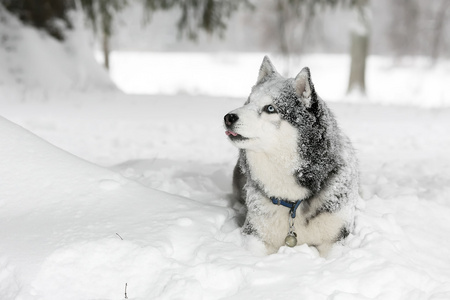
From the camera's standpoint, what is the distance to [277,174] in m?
2.79

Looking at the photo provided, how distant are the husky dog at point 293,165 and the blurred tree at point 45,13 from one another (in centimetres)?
857

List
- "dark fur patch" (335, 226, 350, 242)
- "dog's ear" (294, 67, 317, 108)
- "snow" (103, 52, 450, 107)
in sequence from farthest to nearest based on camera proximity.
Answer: "snow" (103, 52, 450, 107)
"dark fur patch" (335, 226, 350, 242)
"dog's ear" (294, 67, 317, 108)

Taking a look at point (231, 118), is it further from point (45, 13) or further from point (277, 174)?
point (45, 13)

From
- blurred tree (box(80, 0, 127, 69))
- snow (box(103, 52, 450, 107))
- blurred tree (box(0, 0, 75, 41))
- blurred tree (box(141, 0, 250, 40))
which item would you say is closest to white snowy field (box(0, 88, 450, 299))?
blurred tree (box(141, 0, 250, 40))

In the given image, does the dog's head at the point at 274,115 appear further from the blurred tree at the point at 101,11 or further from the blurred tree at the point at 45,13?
the blurred tree at the point at 45,13

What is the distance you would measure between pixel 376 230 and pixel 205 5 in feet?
27.1

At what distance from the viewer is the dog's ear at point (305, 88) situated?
9.09 ft

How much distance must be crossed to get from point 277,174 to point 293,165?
0.12 meters

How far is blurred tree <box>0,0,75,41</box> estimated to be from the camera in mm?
9742

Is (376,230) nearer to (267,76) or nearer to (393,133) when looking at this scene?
(267,76)

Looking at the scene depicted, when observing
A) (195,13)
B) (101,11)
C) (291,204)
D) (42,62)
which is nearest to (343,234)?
(291,204)

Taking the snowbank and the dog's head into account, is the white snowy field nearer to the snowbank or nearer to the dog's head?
the dog's head

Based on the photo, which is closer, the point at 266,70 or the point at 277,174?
the point at 277,174

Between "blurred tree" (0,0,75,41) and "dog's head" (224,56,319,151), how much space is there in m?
8.62
